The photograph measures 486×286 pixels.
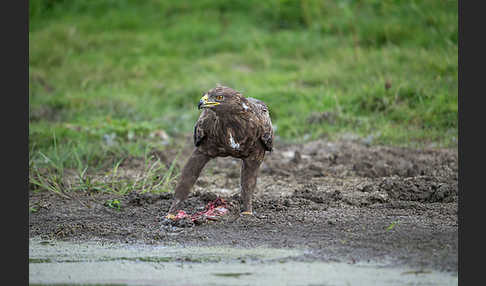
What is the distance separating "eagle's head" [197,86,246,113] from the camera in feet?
17.0

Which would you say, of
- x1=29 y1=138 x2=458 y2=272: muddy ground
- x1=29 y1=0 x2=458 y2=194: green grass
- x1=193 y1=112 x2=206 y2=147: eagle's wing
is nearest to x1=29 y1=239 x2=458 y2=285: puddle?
x1=29 y1=138 x2=458 y2=272: muddy ground

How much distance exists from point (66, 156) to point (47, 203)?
3.72ft

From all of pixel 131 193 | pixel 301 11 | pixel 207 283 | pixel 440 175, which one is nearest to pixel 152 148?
pixel 131 193

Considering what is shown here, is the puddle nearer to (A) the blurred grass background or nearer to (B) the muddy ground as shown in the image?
(B) the muddy ground

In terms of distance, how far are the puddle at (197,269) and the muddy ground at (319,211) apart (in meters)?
0.17

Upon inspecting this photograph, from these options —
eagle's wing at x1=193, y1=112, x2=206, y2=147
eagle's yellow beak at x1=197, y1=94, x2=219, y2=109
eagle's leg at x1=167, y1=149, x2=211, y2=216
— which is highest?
eagle's yellow beak at x1=197, y1=94, x2=219, y2=109

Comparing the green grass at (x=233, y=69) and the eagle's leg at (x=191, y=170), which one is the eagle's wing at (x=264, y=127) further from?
the green grass at (x=233, y=69)

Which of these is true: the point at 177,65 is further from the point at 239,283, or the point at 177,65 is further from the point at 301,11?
the point at 239,283

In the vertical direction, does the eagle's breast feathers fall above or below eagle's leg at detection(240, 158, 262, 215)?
above

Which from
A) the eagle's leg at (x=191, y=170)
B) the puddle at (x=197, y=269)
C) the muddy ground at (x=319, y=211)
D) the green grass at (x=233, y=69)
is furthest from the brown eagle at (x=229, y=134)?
the green grass at (x=233, y=69)

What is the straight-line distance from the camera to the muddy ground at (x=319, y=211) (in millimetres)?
4973

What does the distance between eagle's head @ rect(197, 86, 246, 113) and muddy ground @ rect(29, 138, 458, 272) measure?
3.53 ft

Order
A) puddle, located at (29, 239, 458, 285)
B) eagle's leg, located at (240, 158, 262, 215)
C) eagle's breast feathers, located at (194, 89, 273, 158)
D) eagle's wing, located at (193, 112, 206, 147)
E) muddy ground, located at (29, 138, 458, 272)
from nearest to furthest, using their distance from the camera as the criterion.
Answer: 1. puddle, located at (29, 239, 458, 285)
2. muddy ground, located at (29, 138, 458, 272)
3. eagle's breast feathers, located at (194, 89, 273, 158)
4. eagle's wing, located at (193, 112, 206, 147)
5. eagle's leg, located at (240, 158, 262, 215)

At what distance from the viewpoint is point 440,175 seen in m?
7.26
